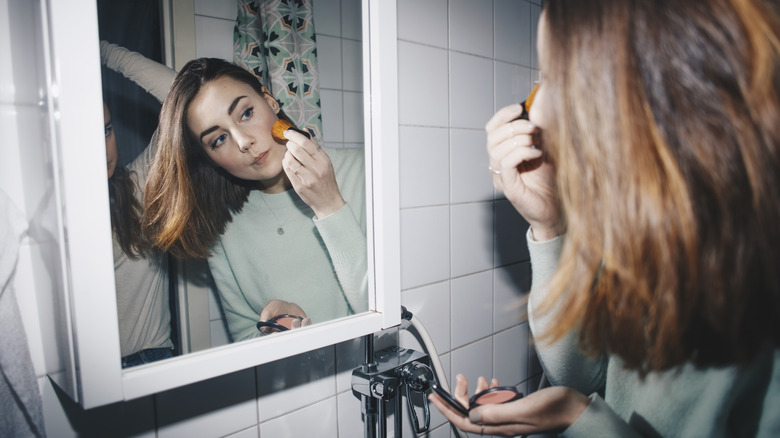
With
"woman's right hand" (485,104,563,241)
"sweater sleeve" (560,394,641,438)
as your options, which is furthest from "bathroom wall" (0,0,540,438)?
"sweater sleeve" (560,394,641,438)

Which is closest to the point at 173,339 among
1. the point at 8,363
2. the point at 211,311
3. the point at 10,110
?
the point at 211,311

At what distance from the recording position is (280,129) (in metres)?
0.68

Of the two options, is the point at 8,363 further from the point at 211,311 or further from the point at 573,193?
the point at 573,193

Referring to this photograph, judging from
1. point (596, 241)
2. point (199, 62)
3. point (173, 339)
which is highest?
point (199, 62)

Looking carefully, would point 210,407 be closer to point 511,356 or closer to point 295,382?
point 295,382

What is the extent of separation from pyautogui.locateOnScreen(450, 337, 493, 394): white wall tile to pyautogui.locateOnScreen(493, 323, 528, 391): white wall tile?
0.03 m

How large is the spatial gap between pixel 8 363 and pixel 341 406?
53 cm

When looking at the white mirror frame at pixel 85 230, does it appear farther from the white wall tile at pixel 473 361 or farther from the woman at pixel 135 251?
the white wall tile at pixel 473 361

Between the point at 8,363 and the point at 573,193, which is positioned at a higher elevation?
the point at 573,193

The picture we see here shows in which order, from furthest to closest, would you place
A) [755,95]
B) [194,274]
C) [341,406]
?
1. [341,406]
2. [194,274]
3. [755,95]

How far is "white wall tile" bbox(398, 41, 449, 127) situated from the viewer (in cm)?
87

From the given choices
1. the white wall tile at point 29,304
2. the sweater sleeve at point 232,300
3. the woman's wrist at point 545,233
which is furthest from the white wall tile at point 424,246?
the white wall tile at point 29,304

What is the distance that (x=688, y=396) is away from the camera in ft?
1.90

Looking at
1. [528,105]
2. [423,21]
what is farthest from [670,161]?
[423,21]
